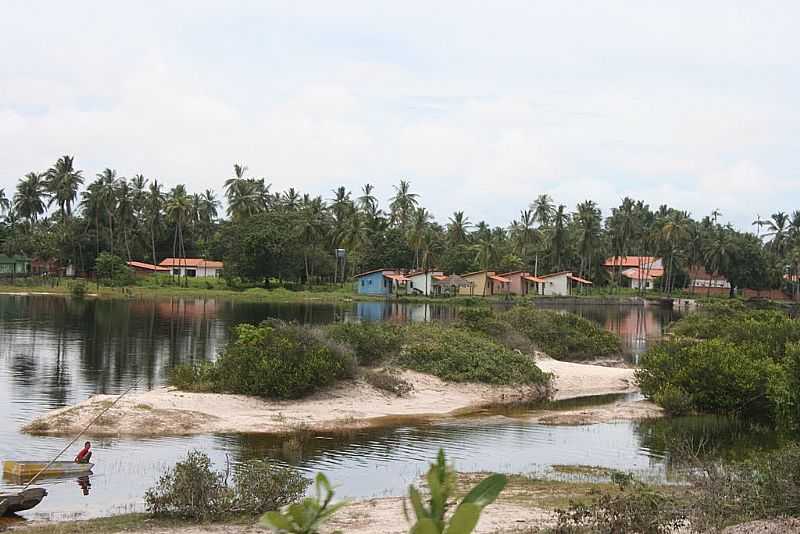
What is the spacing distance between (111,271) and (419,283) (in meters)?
37.8

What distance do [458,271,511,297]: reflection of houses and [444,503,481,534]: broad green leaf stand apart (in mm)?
113399

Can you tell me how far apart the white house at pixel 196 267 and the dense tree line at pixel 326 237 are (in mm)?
2023

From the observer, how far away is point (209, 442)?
27.8m

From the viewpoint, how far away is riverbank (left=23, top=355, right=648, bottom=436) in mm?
29219

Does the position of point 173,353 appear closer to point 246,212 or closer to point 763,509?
point 763,509

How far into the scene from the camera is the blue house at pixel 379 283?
115625 mm

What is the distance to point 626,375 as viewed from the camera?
4641 centimetres

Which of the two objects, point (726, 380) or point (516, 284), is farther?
point (516, 284)

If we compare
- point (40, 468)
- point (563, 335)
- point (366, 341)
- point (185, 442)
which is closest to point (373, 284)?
point (563, 335)

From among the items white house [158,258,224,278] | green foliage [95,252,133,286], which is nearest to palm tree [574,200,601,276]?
white house [158,258,224,278]

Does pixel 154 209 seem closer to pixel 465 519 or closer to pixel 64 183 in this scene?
pixel 64 183

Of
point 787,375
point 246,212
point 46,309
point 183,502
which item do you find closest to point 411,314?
point 46,309

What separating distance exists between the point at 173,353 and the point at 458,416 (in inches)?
796

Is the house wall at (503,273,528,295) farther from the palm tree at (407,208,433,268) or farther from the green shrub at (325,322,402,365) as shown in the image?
the green shrub at (325,322,402,365)
